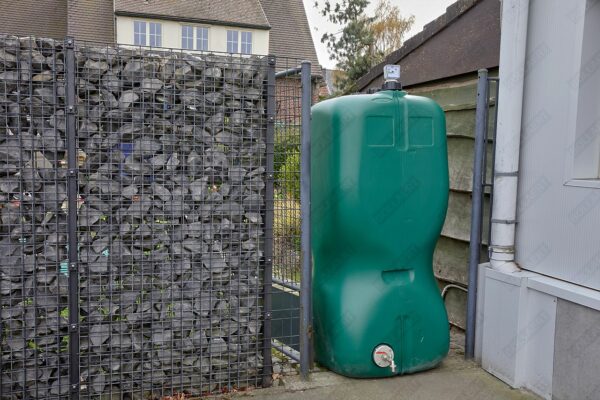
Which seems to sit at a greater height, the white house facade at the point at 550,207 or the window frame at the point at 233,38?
the window frame at the point at 233,38

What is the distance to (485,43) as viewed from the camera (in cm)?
405

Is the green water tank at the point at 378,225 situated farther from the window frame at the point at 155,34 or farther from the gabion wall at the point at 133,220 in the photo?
the window frame at the point at 155,34

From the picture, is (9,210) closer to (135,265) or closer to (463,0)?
(135,265)

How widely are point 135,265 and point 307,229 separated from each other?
1.04 meters

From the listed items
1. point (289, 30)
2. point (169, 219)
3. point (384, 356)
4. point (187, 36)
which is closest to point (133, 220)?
point (169, 219)

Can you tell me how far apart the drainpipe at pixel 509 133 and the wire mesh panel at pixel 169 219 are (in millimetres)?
1493

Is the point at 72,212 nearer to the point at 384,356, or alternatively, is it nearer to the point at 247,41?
the point at 384,356

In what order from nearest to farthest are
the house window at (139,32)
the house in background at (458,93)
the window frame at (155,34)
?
the house in background at (458,93) → the house window at (139,32) → the window frame at (155,34)

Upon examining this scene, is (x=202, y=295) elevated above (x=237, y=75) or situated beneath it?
situated beneath

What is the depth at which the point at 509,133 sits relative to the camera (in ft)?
11.0

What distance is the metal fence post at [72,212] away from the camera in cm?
285

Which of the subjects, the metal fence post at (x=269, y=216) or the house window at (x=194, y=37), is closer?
the metal fence post at (x=269, y=216)

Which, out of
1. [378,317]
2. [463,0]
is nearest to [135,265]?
[378,317]

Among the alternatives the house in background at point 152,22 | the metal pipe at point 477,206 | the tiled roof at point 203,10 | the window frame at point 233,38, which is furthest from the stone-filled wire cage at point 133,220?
the window frame at point 233,38
